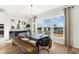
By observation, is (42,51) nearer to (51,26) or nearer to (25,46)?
(25,46)

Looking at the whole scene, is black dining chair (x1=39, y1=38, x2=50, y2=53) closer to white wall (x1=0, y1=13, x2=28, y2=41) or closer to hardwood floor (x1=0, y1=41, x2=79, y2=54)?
hardwood floor (x1=0, y1=41, x2=79, y2=54)

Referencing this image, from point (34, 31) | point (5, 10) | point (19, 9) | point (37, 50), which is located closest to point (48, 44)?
point (37, 50)

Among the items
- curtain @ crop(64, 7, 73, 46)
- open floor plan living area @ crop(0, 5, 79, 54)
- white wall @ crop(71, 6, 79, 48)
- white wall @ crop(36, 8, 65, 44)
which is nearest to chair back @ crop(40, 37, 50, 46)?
open floor plan living area @ crop(0, 5, 79, 54)

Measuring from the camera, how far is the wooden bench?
237 cm

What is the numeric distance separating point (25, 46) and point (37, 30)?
47 centimetres

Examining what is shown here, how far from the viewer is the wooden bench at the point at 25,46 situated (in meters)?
2.37

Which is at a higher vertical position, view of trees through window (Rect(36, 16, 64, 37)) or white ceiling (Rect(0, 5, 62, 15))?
white ceiling (Rect(0, 5, 62, 15))

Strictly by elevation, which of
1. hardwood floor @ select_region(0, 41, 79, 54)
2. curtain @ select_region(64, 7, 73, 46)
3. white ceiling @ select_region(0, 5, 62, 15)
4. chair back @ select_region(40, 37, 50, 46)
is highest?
white ceiling @ select_region(0, 5, 62, 15)

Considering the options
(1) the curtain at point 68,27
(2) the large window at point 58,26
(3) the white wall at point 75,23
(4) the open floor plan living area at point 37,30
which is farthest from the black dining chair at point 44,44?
(3) the white wall at point 75,23

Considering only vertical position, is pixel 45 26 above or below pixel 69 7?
below

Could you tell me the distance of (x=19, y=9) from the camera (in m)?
2.34

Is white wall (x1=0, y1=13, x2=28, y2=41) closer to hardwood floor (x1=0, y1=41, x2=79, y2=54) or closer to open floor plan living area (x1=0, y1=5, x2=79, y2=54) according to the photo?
open floor plan living area (x1=0, y1=5, x2=79, y2=54)

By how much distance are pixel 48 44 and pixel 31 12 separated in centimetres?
84
